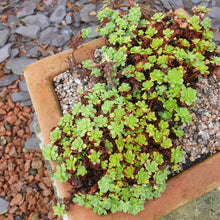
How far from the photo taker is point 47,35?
2850mm

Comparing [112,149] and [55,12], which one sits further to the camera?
[55,12]

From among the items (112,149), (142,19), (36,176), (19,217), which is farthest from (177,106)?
(19,217)

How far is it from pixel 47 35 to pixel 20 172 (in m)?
1.51

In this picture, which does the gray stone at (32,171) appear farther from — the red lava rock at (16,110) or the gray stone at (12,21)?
the gray stone at (12,21)

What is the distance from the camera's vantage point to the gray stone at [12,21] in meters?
2.94

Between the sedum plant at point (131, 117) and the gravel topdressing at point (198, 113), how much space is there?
135 mm

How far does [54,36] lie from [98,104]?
1.58 metres

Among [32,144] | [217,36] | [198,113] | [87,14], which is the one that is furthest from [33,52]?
[217,36]

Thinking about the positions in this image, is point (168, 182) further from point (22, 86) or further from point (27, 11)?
point (27, 11)

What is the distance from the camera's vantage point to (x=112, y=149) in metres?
1.49

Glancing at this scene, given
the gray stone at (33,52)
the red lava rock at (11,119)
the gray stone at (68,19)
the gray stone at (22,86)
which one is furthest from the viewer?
the gray stone at (68,19)

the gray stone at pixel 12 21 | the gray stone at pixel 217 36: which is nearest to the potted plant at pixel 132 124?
the gray stone at pixel 217 36

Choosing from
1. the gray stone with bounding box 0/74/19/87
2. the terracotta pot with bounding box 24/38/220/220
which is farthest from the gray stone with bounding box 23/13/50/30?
the terracotta pot with bounding box 24/38/220/220

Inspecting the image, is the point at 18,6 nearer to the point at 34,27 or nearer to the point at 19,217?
the point at 34,27
